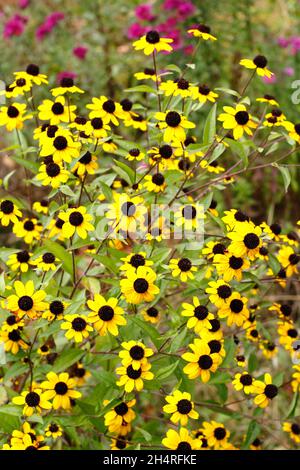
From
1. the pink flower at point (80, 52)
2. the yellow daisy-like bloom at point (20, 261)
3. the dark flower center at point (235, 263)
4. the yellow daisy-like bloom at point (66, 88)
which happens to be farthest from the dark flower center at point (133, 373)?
the pink flower at point (80, 52)

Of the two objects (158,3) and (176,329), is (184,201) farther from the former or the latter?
(158,3)

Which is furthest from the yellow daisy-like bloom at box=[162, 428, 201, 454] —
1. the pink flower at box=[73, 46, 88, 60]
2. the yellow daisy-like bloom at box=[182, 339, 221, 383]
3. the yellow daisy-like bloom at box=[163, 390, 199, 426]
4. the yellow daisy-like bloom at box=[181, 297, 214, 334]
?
the pink flower at box=[73, 46, 88, 60]

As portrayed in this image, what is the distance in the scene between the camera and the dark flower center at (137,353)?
4.62 ft

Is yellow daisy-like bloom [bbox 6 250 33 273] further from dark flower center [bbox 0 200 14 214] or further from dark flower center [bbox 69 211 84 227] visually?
A: dark flower center [bbox 69 211 84 227]

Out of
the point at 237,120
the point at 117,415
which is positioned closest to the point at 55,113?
the point at 237,120

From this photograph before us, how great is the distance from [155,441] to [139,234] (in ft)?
1.87

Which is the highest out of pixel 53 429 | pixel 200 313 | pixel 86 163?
pixel 86 163

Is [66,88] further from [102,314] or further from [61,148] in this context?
[102,314]

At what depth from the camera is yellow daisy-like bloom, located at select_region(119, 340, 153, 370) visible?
1405 millimetres

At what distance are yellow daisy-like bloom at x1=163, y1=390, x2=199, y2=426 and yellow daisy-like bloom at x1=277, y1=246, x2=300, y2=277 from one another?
52 centimetres

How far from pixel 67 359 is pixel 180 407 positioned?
0.33 meters

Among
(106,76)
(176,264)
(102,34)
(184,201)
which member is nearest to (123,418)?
(176,264)

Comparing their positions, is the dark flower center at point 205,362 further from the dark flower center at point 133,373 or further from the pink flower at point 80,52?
the pink flower at point 80,52

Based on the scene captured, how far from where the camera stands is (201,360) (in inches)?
56.1
